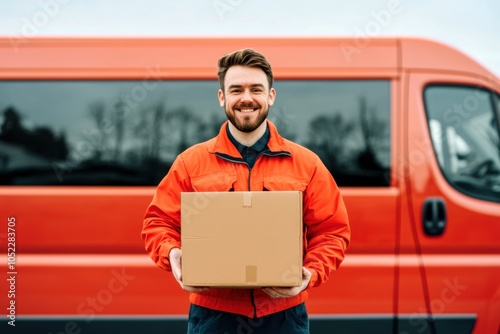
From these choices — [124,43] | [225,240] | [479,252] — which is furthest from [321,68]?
[225,240]

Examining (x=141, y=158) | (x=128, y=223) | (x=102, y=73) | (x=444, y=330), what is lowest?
(x=444, y=330)

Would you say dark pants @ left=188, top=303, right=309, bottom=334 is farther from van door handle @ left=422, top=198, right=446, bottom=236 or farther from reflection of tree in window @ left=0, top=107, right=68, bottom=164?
reflection of tree in window @ left=0, top=107, right=68, bottom=164

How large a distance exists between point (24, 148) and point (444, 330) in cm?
281

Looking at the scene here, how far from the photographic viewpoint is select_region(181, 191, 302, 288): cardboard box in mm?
1729

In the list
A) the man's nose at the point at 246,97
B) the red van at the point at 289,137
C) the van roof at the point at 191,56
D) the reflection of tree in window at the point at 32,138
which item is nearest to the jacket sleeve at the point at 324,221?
the man's nose at the point at 246,97

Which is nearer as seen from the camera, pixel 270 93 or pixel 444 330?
pixel 270 93

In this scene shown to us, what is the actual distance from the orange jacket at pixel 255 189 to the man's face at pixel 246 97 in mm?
121

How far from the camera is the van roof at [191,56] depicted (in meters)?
3.57

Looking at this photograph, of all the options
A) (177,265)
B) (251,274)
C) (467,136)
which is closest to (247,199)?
(251,274)

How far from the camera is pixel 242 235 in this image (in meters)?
1.74

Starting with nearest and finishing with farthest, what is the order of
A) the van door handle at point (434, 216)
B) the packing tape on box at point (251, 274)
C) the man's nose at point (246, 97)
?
the packing tape on box at point (251, 274) < the man's nose at point (246, 97) < the van door handle at point (434, 216)

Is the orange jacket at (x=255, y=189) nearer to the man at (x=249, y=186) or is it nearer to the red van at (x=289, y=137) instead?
the man at (x=249, y=186)

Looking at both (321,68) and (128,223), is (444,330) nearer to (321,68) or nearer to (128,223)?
(321,68)

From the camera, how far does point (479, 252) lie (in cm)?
349
